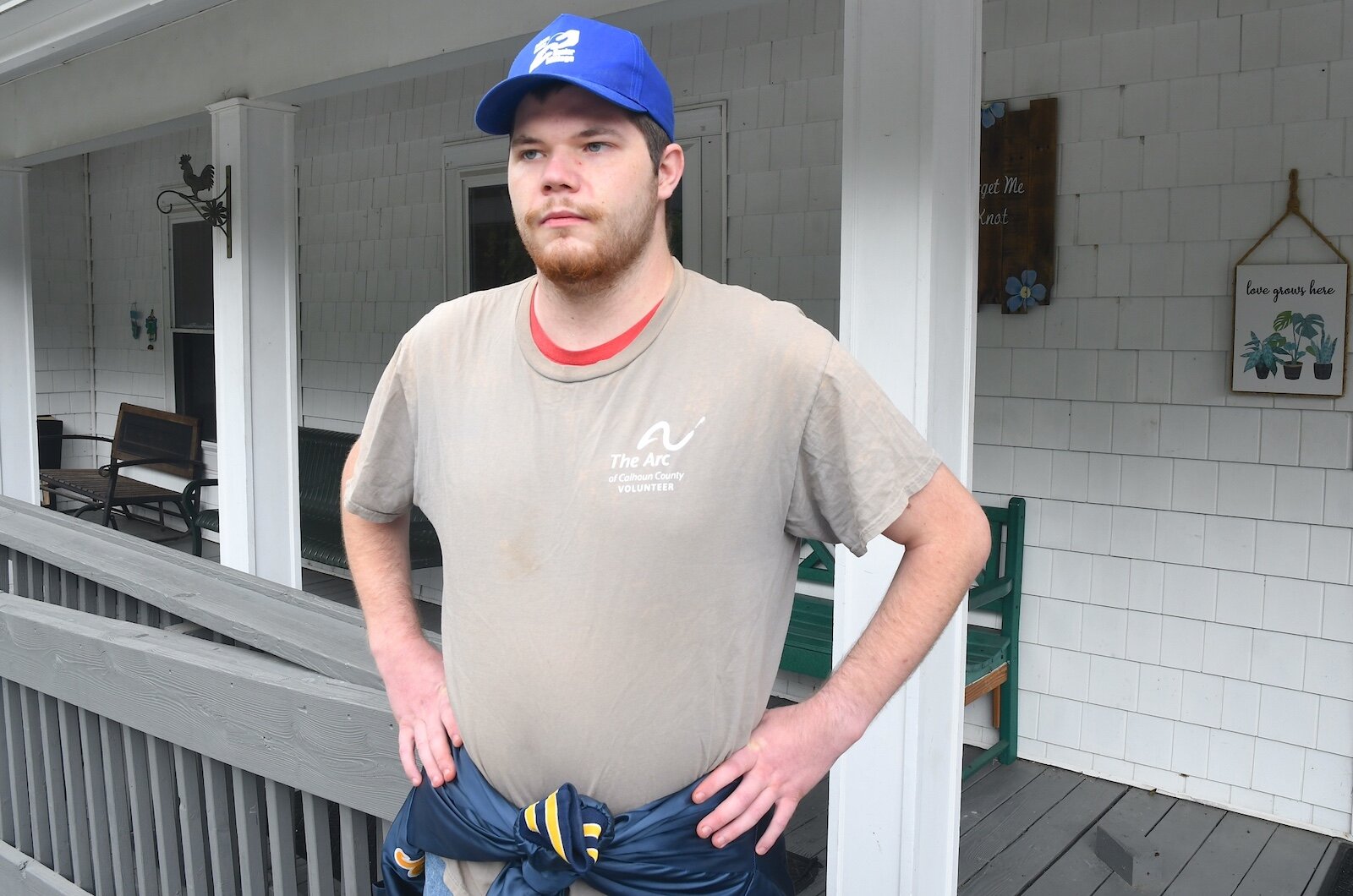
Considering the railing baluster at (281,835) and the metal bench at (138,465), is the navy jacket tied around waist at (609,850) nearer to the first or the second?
the railing baluster at (281,835)

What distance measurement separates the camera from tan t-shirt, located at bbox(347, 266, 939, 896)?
47.6 inches

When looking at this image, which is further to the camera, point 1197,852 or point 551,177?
point 1197,852

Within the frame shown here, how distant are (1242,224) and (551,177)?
3.25 metres

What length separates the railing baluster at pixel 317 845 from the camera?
1.85 metres

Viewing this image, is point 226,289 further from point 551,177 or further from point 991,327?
point 551,177

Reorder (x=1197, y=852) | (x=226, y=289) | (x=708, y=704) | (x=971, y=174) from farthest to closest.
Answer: (x=226, y=289), (x=1197, y=852), (x=971, y=174), (x=708, y=704)

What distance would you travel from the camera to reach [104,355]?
966cm

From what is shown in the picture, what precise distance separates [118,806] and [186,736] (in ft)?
1.56

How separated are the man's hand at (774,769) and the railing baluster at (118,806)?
1.61 m

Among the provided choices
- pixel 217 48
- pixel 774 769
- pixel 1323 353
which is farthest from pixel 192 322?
pixel 774 769

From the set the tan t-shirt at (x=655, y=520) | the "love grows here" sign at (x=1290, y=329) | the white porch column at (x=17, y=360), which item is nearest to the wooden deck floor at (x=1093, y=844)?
the "love grows here" sign at (x=1290, y=329)

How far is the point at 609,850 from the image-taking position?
1.22 metres

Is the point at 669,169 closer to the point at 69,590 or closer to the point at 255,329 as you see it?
the point at 69,590

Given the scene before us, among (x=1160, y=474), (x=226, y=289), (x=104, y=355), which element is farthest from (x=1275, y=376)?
(x=104, y=355)
